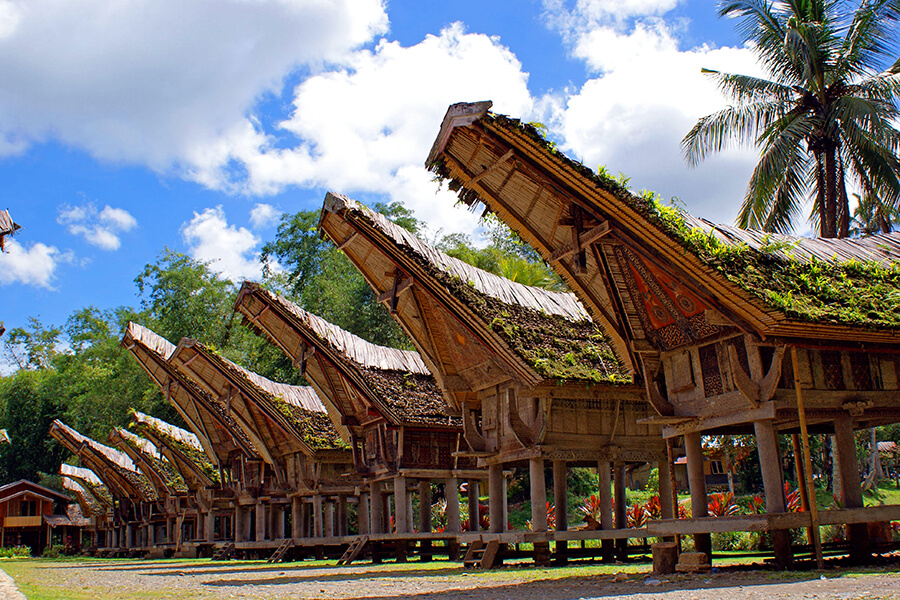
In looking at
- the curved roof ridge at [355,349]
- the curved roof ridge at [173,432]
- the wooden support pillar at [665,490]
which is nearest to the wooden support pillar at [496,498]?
the wooden support pillar at [665,490]

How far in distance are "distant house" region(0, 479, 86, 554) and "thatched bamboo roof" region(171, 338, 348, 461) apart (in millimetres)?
28167

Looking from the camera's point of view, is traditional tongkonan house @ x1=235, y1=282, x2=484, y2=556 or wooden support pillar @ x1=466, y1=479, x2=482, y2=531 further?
wooden support pillar @ x1=466, y1=479, x2=482, y2=531

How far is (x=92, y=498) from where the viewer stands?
43.8 meters

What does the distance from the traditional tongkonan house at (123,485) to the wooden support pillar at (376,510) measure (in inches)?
749

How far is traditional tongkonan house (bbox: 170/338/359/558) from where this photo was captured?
2105 centimetres

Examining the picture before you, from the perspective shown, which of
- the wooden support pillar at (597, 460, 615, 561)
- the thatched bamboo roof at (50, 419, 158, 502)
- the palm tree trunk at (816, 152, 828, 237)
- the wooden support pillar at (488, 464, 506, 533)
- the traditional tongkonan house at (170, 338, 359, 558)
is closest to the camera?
the wooden support pillar at (597, 460, 615, 561)

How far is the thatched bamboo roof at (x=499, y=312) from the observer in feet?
41.5

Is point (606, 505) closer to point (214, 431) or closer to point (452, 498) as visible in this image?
point (452, 498)

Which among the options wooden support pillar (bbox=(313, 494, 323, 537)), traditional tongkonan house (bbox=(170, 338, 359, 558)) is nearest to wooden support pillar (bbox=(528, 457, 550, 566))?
traditional tongkonan house (bbox=(170, 338, 359, 558))

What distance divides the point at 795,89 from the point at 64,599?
18.6 metres

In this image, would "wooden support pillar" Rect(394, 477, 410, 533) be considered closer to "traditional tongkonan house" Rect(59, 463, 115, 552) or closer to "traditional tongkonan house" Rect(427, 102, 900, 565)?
"traditional tongkonan house" Rect(427, 102, 900, 565)

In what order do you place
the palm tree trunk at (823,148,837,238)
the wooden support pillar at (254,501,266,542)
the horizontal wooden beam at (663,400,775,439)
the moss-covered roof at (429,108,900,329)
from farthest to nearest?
the wooden support pillar at (254,501,266,542), the palm tree trunk at (823,148,837,238), the horizontal wooden beam at (663,400,775,439), the moss-covered roof at (429,108,900,329)

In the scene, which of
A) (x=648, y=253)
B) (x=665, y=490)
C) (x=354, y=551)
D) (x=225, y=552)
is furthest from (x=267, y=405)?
(x=648, y=253)

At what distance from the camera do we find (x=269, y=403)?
2112 cm
